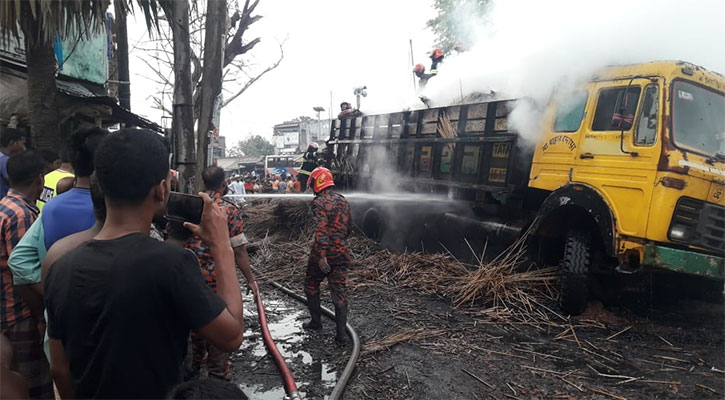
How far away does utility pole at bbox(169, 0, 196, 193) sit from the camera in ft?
10.5

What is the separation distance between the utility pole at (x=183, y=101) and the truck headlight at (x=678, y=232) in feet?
15.9

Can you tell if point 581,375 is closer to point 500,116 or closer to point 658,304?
point 658,304

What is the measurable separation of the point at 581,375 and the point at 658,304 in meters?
2.56

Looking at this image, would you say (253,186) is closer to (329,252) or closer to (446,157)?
(446,157)

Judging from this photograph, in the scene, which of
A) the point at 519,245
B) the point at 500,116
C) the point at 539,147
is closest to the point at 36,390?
the point at 519,245

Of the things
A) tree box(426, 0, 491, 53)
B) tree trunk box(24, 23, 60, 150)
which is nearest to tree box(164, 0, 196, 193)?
tree trunk box(24, 23, 60, 150)

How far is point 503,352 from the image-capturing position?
4391 millimetres

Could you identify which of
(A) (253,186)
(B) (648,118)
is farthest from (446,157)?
(A) (253,186)

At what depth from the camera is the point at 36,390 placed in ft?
8.40

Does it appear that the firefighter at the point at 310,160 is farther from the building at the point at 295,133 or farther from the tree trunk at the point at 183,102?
the building at the point at 295,133

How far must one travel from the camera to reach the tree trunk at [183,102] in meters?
3.20

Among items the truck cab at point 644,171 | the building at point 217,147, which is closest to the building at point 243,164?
the building at point 217,147

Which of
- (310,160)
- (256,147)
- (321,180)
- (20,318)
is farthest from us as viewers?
(256,147)

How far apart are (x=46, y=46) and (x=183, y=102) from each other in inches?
122
